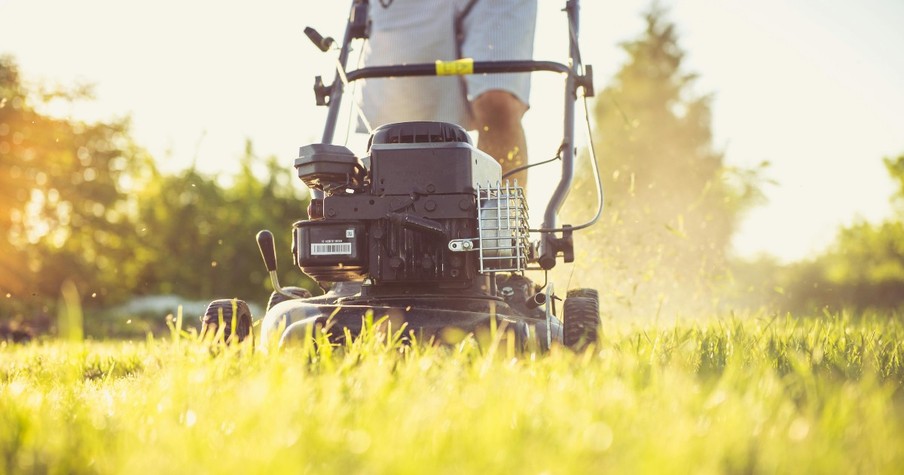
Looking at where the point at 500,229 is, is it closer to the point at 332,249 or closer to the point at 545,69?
the point at 332,249

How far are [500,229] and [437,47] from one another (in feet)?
4.68

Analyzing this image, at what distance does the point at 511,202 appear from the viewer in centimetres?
249

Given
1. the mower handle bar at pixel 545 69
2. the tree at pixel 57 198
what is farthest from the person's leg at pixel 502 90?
the tree at pixel 57 198

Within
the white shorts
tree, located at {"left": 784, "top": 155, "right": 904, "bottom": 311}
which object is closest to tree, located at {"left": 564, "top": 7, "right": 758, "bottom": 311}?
tree, located at {"left": 784, "top": 155, "right": 904, "bottom": 311}

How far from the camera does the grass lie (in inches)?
43.4

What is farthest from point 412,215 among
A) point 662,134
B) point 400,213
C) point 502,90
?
point 662,134

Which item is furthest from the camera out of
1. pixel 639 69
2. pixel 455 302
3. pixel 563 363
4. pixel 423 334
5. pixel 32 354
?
pixel 639 69

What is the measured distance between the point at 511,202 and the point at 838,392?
Answer: 1.15m

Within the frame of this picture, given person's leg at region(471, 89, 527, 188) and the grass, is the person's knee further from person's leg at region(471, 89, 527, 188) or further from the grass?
the grass

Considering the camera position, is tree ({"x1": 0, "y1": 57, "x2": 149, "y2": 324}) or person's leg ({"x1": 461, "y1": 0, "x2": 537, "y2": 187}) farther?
tree ({"x1": 0, "y1": 57, "x2": 149, "y2": 324})

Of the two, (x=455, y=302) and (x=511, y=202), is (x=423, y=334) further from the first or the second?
(x=511, y=202)

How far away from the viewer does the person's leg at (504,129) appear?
11.0 feet

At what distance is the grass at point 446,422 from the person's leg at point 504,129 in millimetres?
1575

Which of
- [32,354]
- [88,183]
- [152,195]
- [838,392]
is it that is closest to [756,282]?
[152,195]
